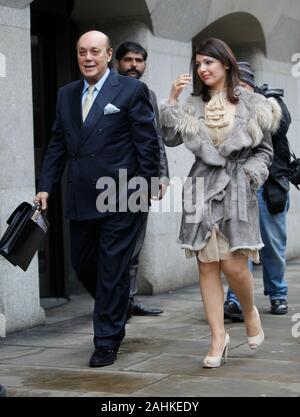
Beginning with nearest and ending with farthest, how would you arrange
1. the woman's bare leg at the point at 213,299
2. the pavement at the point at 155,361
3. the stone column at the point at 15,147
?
the pavement at the point at 155,361
the woman's bare leg at the point at 213,299
the stone column at the point at 15,147

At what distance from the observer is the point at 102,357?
598 centimetres

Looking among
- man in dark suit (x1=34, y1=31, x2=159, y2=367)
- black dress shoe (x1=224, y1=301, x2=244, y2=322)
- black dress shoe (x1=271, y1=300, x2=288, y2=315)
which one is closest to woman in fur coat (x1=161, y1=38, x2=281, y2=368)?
man in dark suit (x1=34, y1=31, x2=159, y2=367)

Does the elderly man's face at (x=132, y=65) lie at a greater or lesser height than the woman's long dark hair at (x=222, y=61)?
greater

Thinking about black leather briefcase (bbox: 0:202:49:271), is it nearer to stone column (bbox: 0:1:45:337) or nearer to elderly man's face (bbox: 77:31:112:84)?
elderly man's face (bbox: 77:31:112:84)

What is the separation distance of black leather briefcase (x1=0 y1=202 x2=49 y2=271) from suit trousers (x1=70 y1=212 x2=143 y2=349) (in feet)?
0.98

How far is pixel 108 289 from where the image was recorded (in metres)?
5.98

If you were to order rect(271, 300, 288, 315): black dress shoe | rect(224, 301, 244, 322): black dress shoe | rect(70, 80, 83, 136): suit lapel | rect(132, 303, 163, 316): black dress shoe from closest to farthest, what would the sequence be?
1. rect(70, 80, 83, 136): suit lapel
2. rect(224, 301, 244, 322): black dress shoe
3. rect(271, 300, 288, 315): black dress shoe
4. rect(132, 303, 163, 316): black dress shoe

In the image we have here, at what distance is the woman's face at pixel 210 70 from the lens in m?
5.89

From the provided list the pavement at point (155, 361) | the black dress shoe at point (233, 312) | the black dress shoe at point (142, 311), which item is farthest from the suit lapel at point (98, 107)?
the black dress shoe at point (142, 311)

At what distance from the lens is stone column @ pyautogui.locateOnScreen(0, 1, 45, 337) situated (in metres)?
7.20

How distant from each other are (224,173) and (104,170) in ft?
2.46

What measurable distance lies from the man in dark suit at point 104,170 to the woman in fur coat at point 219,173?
0.78 ft

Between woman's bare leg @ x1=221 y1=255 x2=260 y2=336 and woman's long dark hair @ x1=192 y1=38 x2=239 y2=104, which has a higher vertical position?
woman's long dark hair @ x1=192 y1=38 x2=239 y2=104

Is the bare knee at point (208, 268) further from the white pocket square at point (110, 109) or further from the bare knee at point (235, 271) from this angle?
the white pocket square at point (110, 109)
